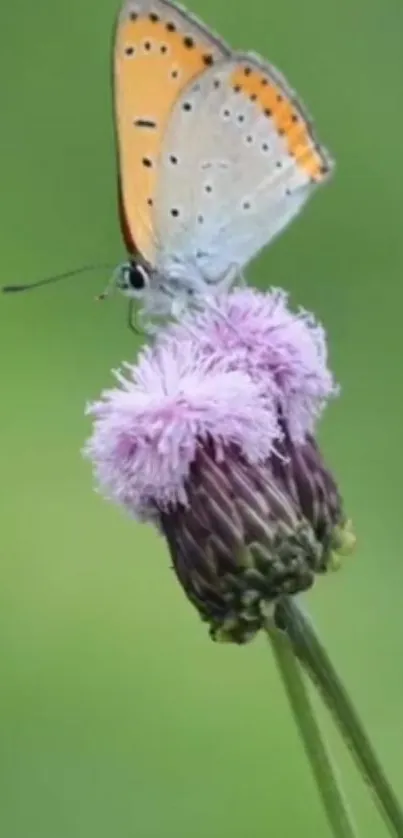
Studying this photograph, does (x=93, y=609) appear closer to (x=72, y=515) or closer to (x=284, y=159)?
(x=72, y=515)

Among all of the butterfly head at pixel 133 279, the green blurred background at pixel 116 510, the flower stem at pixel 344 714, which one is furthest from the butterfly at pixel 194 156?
the green blurred background at pixel 116 510

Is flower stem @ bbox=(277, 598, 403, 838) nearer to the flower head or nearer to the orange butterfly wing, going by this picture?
the flower head

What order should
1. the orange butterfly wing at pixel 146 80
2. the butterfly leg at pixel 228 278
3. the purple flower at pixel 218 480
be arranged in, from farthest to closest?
the butterfly leg at pixel 228 278 < the orange butterfly wing at pixel 146 80 < the purple flower at pixel 218 480

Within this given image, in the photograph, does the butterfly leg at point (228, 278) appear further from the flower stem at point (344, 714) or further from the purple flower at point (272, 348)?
the flower stem at point (344, 714)

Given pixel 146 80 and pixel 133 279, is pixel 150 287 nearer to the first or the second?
pixel 133 279

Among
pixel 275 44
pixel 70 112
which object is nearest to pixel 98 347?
pixel 70 112

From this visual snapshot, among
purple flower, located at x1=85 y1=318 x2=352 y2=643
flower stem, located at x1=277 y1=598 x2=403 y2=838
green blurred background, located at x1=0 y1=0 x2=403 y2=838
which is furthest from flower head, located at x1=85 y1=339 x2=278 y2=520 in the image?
green blurred background, located at x1=0 y1=0 x2=403 y2=838

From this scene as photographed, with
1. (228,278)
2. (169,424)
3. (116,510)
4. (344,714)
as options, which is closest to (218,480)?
(169,424)
